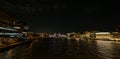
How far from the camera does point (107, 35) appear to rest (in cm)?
18388

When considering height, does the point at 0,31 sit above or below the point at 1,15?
below

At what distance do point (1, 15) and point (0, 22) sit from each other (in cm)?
425

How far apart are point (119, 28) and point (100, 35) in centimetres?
2498

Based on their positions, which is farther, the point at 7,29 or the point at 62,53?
the point at 7,29

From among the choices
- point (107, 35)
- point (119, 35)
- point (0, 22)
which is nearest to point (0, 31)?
point (0, 22)

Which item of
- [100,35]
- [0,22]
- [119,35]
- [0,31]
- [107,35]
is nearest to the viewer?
[0,31]

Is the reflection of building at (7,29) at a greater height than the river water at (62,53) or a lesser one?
greater

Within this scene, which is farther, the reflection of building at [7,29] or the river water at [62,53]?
the reflection of building at [7,29]

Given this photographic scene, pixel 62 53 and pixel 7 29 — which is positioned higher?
pixel 7 29

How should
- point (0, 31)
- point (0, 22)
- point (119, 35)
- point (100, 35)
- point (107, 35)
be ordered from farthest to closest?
1. point (100, 35)
2. point (107, 35)
3. point (119, 35)
4. point (0, 22)
5. point (0, 31)

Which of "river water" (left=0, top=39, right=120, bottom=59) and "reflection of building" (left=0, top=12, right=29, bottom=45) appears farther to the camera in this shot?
"reflection of building" (left=0, top=12, right=29, bottom=45)

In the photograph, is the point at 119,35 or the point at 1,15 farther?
the point at 119,35

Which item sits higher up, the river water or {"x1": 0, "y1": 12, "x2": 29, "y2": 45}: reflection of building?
{"x1": 0, "y1": 12, "x2": 29, "y2": 45}: reflection of building

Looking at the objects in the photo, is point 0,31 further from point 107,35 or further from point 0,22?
point 107,35
